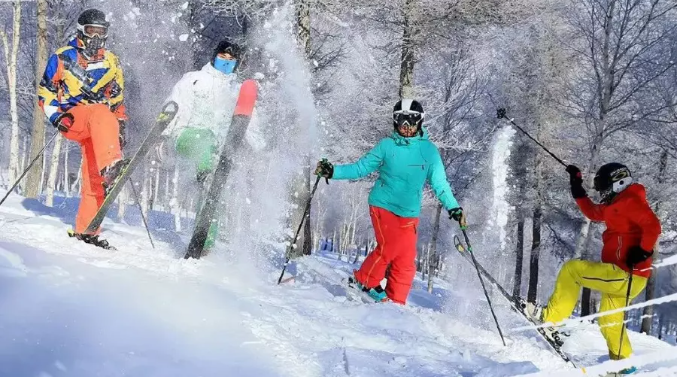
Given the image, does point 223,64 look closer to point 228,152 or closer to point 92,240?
point 228,152

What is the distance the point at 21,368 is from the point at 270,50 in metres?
8.67

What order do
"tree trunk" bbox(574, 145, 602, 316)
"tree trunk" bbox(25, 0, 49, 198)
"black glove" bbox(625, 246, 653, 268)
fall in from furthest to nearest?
"tree trunk" bbox(574, 145, 602, 316), "tree trunk" bbox(25, 0, 49, 198), "black glove" bbox(625, 246, 653, 268)

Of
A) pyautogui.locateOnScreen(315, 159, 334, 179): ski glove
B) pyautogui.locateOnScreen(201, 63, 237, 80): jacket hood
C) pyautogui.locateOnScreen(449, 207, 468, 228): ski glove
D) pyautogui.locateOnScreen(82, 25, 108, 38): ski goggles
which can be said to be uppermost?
pyautogui.locateOnScreen(82, 25, 108, 38): ski goggles

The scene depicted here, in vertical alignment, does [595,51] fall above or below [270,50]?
above

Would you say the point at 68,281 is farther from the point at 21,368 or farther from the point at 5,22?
the point at 5,22

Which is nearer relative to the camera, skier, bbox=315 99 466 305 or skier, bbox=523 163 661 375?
skier, bbox=523 163 661 375

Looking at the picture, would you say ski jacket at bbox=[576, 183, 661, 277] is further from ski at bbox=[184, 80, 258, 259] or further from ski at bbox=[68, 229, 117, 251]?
ski at bbox=[68, 229, 117, 251]

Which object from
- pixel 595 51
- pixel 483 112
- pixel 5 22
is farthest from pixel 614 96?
pixel 5 22

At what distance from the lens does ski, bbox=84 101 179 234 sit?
16.7 feet

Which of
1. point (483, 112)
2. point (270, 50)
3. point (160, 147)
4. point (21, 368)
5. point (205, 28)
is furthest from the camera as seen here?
point (483, 112)

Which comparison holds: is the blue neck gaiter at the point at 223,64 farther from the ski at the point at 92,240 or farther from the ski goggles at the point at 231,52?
the ski at the point at 92,240

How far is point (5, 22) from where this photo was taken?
17.1 meters

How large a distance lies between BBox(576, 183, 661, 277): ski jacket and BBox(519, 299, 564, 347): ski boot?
2.49 feet

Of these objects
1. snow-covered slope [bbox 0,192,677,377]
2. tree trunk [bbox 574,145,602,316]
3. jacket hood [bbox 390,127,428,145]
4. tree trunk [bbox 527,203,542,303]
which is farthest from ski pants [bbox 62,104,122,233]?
tree trunk [bbox 527,203,542,303]
